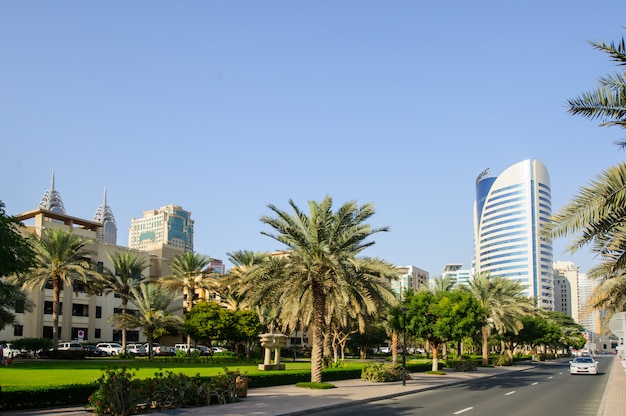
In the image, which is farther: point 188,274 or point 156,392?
point 188,274

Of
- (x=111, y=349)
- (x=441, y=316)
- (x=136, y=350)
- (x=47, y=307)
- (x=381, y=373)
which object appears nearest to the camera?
(x=381, y=373)

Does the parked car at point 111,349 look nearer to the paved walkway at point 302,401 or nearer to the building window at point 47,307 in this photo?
the building window at point 47,307

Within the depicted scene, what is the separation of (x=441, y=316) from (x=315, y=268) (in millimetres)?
16165

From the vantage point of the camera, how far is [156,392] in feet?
58.6

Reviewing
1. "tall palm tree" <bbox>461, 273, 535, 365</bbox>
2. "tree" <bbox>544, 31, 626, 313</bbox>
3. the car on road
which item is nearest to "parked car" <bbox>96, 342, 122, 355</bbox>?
"tall palm tree" <bbox>461, 273, 535, 365</bbox>

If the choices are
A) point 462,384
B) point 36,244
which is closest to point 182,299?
point 36,244

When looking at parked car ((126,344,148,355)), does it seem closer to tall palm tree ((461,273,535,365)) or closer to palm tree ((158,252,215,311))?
palm tree ((158,252,215,311))

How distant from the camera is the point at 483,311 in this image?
4422 centimetres

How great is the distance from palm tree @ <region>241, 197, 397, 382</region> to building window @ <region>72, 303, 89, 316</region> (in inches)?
2076

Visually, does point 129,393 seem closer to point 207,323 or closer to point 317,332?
point 317,332

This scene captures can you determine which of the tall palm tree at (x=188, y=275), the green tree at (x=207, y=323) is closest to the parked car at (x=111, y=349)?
the tall palm tree at (x=188, y=275)

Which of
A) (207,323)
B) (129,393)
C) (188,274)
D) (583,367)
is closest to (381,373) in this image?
(129,393)

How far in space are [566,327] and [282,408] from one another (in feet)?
388

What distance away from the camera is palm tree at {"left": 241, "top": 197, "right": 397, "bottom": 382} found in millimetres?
27641
